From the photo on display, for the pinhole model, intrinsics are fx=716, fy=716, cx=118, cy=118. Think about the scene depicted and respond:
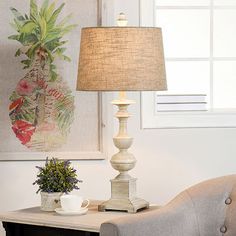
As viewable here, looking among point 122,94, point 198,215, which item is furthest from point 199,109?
point 198,215

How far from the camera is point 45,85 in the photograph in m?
3.54

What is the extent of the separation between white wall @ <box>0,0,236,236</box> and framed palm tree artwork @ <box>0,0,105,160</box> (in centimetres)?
8

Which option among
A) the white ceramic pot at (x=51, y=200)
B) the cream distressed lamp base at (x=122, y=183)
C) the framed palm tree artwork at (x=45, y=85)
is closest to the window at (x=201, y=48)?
the framed palm tree artwork at (x=45, y=85)

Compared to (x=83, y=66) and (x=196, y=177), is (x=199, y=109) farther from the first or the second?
(x=83, y=66)

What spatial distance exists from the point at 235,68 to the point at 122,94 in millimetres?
862

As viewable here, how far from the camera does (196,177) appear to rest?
361 centimetres

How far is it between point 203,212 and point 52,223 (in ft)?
2.00

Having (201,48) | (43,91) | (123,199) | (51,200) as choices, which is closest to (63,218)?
(51,200)

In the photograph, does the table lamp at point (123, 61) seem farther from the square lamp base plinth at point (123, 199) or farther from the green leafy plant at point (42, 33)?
the green leafy plant at point (42, 33)

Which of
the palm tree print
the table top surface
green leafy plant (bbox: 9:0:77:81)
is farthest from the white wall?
the table top surface

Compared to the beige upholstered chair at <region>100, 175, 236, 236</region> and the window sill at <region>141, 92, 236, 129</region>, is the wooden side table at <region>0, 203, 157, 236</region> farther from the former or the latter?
the window sill at <region>141, 92, 236, 129</region>

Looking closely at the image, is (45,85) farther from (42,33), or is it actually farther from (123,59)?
(123,59)

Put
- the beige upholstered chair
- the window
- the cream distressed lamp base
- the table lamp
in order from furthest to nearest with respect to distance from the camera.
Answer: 1. the window
2. the cream distressed lamp base
3. the table lamp
4. the beige upholstered chair

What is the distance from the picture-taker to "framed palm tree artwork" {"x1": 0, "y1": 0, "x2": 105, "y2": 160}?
3.51 m
